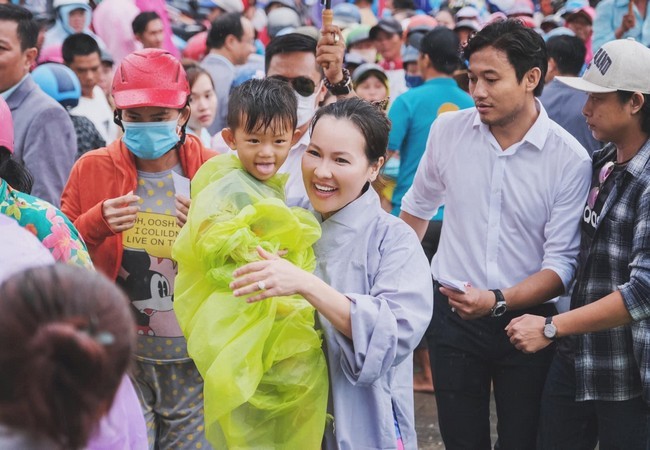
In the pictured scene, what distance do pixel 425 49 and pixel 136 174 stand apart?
341cm

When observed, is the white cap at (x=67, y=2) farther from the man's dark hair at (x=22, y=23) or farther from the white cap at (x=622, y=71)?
the white cap at (x=622, y=71)

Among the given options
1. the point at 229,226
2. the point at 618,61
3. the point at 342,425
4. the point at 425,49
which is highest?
the point at 425,49

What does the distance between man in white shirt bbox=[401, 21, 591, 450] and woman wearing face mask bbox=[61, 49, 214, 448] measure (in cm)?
107

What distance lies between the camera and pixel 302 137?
4.29 meters

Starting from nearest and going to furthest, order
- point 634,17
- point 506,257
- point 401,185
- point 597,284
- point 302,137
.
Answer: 1. point 597,284
2. point 506,257
3. point 302,137
4. point 401,185
5. point 634,17

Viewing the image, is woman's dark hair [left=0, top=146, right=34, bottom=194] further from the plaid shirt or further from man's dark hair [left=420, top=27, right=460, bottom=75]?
man's dark hair [left=420, top=27, right=460, bottom=75]

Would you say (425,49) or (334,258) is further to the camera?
(425,49)

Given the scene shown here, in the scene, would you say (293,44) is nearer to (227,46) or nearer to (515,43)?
(515,43)

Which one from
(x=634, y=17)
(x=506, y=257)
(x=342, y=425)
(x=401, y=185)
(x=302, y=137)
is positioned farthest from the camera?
(x=634, y=17)

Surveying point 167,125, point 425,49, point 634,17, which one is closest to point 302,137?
point 167,125

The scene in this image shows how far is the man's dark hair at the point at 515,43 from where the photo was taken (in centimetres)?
381

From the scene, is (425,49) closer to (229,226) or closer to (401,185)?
(401,185)

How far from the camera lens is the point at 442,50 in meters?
6.49

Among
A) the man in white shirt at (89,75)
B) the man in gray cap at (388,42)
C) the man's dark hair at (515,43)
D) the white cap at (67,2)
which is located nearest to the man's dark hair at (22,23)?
the man in white shirt at (89,75)
